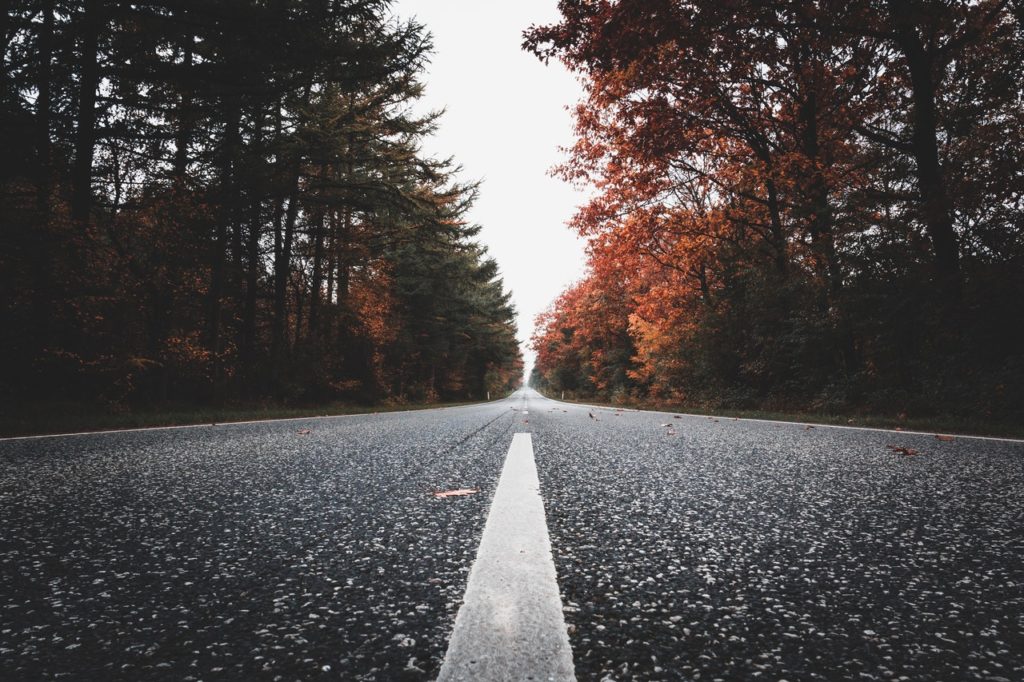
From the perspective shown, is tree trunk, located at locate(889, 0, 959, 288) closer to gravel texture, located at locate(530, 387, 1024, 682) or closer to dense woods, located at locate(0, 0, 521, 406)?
gravel texture, located at locate(530, 387, 1024, 682)

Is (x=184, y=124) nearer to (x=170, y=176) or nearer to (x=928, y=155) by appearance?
(x=170, y=176)

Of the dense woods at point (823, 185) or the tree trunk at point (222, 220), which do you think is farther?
the tree trunk at point (222, 220)

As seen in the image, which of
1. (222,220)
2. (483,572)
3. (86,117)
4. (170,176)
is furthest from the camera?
(222,220)

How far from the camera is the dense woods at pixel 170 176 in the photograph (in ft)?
26.2

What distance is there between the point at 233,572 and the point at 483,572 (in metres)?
0.70

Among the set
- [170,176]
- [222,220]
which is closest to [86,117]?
[170,176]

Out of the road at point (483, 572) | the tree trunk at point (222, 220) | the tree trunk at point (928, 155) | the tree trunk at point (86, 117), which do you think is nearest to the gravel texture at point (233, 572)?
the road at point (483, 572)

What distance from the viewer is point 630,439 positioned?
15.6 feet

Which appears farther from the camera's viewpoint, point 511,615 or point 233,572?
point 233,572

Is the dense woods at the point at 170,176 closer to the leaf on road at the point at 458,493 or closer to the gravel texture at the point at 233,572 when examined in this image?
the gravel texture at the point at 233,572

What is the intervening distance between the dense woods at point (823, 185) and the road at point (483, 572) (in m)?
8.06

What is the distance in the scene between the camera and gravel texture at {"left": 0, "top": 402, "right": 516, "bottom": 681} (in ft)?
2.76

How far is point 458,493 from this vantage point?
2.21m

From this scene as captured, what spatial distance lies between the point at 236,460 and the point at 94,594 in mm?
2408
